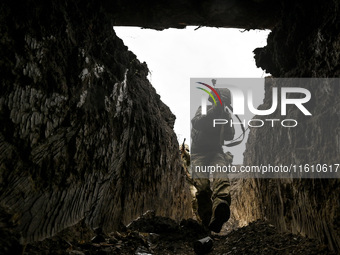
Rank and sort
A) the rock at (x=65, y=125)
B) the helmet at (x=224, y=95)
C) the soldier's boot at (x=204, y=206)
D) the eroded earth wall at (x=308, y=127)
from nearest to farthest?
the rock at (x=65, y=125)
the eroded earth wall at (x=308, y=127)
the soldier's boot at (x=204, y=206)
the helmet at (x=224, y=95)

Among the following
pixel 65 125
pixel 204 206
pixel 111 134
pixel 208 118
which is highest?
pixel 208 118

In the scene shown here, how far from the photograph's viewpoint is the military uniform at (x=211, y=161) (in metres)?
5.26

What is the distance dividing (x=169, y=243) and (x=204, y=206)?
8.11ft

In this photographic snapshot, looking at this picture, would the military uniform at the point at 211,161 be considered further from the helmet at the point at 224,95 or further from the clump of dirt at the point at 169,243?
the clump of dirt at the point at 169,243

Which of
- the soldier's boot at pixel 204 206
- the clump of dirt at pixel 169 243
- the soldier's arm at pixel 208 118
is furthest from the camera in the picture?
the soldier's arm at pixel 208 118

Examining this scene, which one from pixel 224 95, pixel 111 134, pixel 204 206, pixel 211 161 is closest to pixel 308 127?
pixel 111 134

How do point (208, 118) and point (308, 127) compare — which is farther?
point (208, 118)

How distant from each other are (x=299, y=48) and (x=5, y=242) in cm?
318

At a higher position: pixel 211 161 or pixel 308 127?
pixel 211 161

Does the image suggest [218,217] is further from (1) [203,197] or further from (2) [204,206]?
(1) [203,197]

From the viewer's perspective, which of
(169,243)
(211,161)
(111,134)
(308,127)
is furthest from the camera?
(211,161)

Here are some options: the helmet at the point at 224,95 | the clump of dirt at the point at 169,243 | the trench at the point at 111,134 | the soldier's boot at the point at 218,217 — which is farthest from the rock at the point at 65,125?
the helmet at the point at 224,95

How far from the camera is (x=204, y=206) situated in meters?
5.80

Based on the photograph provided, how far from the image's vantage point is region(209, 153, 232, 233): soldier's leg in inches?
204
